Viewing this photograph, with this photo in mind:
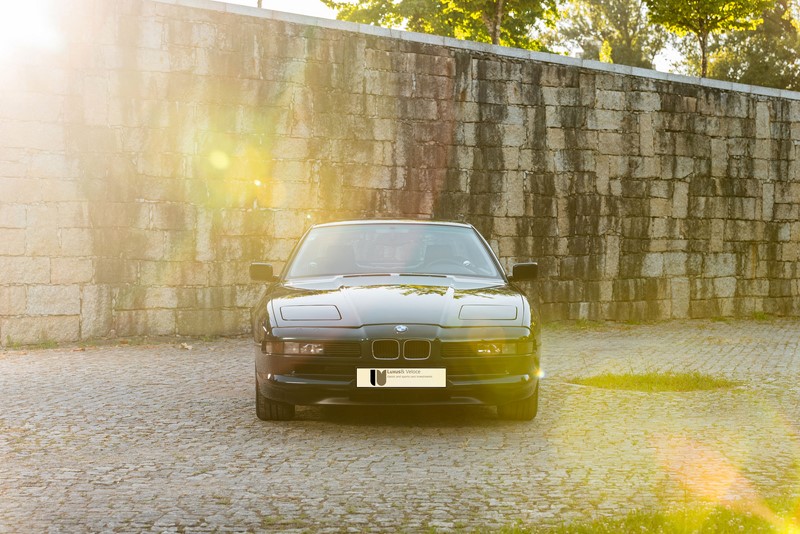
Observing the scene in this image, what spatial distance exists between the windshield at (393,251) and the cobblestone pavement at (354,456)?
1.03 metres

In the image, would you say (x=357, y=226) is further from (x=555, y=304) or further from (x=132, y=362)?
(x=555, y=304)

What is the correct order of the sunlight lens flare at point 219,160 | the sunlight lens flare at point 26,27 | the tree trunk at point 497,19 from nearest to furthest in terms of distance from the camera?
the sunlight lens flare at point 26,27 < the sunlight lens flare at point 219,160 < the tree trunk at point 497,19

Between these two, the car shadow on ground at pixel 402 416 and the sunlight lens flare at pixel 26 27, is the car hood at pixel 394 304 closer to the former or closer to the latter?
the car shadow on ground at pixel 402 416

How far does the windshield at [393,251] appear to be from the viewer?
8.20 m

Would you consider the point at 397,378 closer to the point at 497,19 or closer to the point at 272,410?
the point at 272,410

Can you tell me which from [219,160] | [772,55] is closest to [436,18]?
[772,55]

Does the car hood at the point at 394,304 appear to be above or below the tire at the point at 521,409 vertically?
above

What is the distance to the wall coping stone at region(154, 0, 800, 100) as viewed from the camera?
13.4 m

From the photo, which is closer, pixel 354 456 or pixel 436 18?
pixel 354 456

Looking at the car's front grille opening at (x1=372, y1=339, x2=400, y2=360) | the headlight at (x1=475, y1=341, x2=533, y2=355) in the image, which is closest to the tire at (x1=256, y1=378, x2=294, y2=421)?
the car's front grille opening at (x1=372, y1=339, x2=400, y2=360)

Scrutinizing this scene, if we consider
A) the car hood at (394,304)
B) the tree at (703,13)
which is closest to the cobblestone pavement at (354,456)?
the car hood at (394,304)

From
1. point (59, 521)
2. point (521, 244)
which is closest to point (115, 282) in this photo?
point (521, 244)

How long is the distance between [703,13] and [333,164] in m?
13.2

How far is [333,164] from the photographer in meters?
14.2
